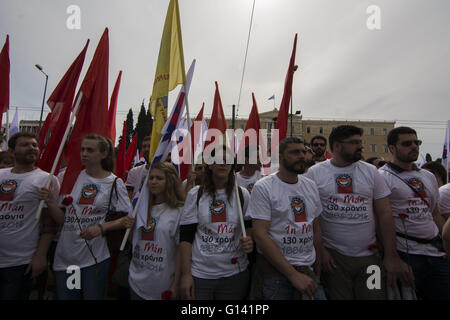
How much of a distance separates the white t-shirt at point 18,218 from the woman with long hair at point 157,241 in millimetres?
1083

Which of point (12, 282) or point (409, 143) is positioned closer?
point (12, 282)

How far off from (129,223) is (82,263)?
594 mm

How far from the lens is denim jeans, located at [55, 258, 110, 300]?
242 centimetres

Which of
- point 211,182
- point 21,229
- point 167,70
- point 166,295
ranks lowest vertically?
point 166,295

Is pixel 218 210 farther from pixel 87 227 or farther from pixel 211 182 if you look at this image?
pixel 87 227

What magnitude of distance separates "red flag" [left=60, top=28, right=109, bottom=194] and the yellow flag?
0.68m

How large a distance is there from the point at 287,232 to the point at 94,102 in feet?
9.70

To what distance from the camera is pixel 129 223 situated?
252cm

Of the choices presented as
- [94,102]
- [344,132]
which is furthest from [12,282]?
[344,132]

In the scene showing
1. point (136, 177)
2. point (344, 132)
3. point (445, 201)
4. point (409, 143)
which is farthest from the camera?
point (136, 177)

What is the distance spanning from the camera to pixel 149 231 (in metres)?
2.47

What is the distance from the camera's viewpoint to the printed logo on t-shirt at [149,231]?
2.46m
